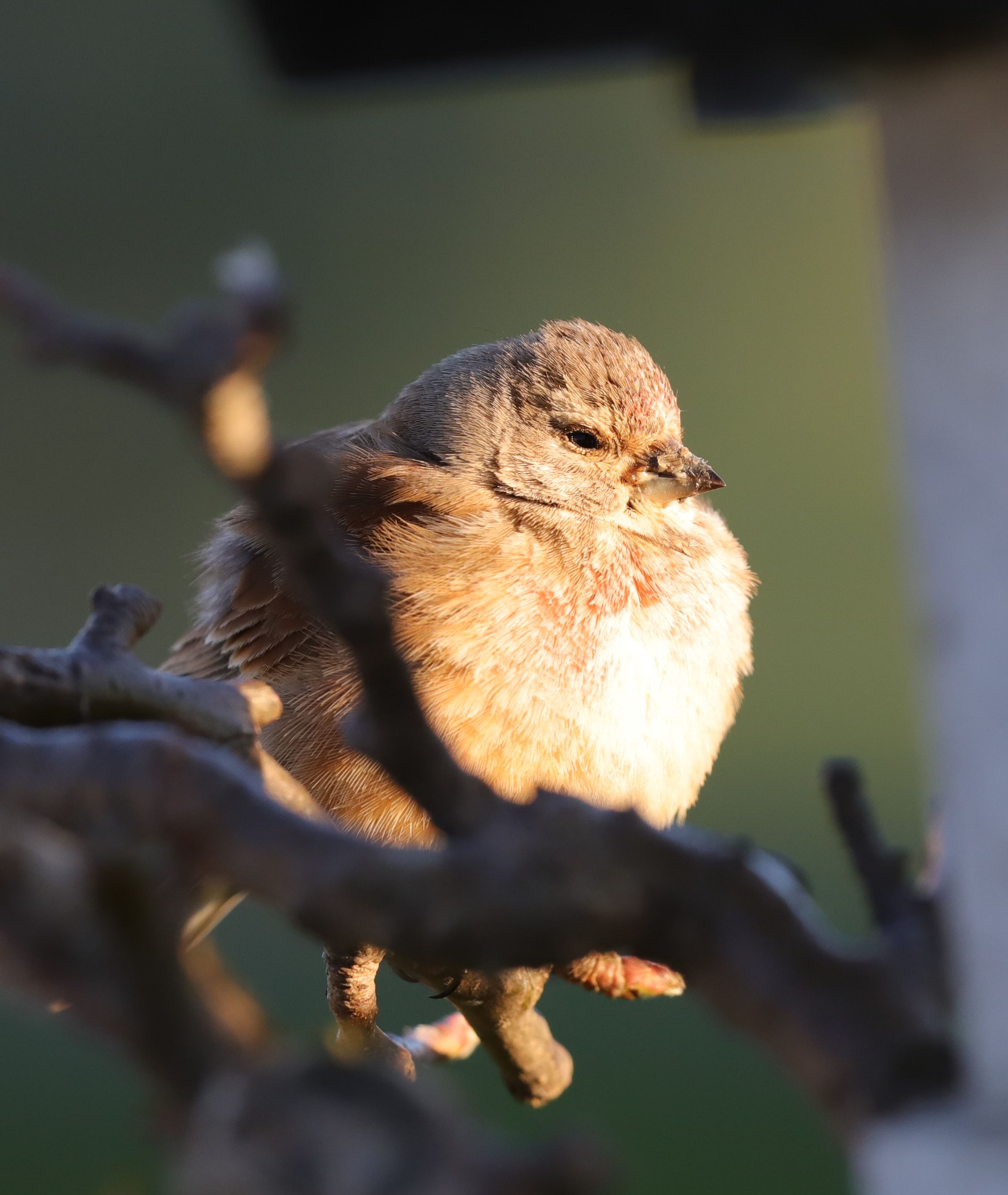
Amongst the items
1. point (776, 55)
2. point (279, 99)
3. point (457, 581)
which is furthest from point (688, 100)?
point (457, 581)

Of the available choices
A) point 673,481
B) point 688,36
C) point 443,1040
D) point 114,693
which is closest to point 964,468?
point 688,36

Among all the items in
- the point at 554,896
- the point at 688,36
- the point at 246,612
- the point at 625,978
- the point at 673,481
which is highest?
the point at 688,36

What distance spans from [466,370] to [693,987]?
114cm

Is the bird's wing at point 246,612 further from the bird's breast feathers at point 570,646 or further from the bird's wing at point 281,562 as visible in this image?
the bird's breast feathers at point 570,646

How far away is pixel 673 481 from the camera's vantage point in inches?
60.6

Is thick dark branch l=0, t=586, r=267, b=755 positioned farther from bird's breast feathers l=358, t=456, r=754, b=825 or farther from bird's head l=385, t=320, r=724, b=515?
bird's head l=385, t=320, r=724, b=515

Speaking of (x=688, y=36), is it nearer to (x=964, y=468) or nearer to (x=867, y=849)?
(x=964, y=468)

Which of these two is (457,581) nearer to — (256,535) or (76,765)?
(256,535)

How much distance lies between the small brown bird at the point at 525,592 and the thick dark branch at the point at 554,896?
67cm

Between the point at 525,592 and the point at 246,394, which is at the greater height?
the point at 246,394

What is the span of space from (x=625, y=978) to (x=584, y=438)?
63 cm

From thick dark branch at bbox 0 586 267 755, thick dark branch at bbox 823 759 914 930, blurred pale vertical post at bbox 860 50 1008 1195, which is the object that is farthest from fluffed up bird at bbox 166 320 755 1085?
blurred pale vertical post at bbox 860 50 1008 1195

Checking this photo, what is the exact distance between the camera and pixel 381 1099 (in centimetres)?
46

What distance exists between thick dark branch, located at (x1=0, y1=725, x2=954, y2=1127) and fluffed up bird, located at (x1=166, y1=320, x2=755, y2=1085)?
1.93 ft
